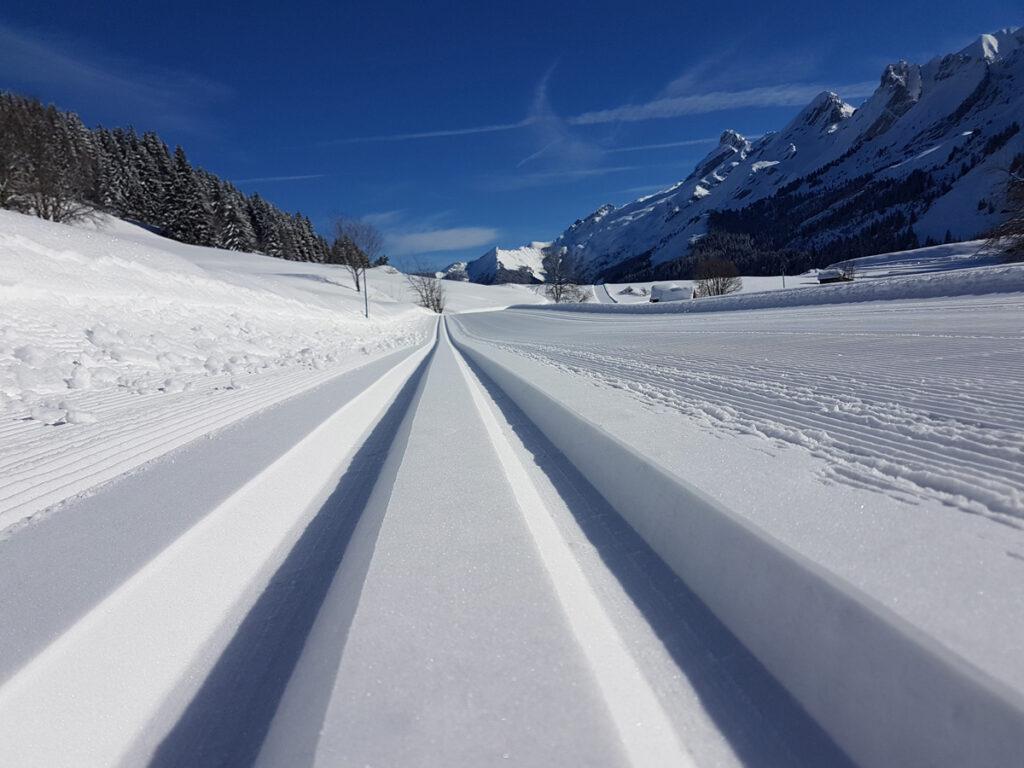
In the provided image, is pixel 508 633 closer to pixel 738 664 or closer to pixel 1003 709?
pixel 738 664

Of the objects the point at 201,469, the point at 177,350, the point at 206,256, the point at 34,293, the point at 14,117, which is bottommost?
the point at 201,469

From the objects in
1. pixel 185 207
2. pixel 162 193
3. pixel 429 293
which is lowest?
pixel 429 293

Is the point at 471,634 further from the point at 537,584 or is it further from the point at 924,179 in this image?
the point at 924,179

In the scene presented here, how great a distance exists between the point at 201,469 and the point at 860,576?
269 cm

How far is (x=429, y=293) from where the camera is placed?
5647 centimetres

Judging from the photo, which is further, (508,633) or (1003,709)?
(508,633)

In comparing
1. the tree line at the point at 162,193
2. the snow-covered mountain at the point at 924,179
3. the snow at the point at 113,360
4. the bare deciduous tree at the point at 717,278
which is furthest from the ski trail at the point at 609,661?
the snow-covered mountain at the point at 924,179

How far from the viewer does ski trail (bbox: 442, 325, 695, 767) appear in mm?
892

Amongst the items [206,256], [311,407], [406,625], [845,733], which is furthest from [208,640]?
[206,256]

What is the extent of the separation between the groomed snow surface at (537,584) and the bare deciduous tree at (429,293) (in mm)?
53250

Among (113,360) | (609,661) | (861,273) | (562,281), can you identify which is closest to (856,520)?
(609,661)

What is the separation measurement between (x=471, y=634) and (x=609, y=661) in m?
0.34

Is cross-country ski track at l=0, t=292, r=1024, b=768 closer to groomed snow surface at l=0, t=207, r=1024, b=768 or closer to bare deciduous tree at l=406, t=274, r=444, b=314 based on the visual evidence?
groomed snow surface at l=0, t=207, r=1024, b=768

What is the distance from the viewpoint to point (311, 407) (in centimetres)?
389
